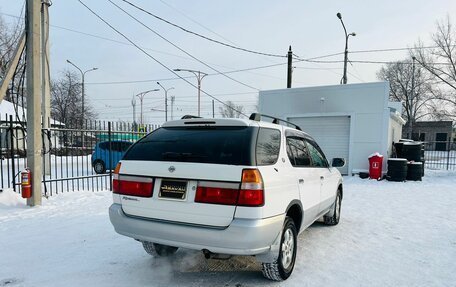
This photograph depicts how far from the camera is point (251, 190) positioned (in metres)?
2.86

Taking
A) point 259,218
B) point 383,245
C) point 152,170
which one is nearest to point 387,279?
point 383,245

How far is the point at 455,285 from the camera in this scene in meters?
3.46

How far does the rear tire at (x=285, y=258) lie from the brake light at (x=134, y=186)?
1.48 m

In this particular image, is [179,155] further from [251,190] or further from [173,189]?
[251,190]

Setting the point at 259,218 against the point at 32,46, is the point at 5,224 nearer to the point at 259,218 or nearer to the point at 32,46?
the point at 32,46

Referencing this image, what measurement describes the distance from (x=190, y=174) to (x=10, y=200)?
571 cm

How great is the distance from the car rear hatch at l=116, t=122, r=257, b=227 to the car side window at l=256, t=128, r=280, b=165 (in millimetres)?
107

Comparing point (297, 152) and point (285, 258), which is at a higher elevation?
point (297, 152)

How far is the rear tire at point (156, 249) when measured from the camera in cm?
386

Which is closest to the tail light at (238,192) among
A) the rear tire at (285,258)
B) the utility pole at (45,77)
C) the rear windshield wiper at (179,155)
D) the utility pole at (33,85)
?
the rear windshield wiper at (179,155)

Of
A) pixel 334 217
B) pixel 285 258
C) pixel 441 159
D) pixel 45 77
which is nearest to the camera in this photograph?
pixel 285 258

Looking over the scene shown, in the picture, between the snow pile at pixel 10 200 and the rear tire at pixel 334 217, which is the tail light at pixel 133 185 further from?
the snow pile at pixel 10 200

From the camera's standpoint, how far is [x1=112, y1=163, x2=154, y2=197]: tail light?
3213 millimetres

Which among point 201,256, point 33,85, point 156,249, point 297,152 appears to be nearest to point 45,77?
point 33,85
